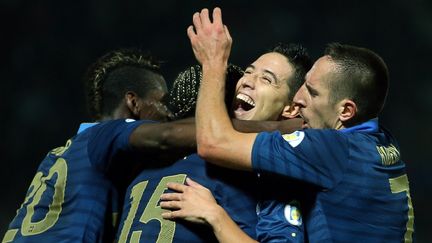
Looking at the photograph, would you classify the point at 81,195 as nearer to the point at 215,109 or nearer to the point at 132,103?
the point at 132,103

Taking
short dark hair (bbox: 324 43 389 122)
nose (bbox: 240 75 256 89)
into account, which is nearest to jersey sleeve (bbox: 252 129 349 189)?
short dark hair (bbox: 324 43 389 122)

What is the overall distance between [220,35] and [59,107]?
399 centimetres

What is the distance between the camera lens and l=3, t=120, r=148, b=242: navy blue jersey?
4180 millimetres

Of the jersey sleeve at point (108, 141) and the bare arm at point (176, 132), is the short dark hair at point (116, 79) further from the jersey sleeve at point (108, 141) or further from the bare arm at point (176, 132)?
the bare arm at point (176, 132)

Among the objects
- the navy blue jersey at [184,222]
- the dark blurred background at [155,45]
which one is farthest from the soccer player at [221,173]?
the dark blurred background at [155,45]

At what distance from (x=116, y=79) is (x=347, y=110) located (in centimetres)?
153

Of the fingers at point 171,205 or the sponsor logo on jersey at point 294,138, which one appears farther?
the fingers at point 171,205

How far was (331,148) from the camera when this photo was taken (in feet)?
11.8

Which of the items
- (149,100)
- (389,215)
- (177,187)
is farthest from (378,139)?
(149,100)

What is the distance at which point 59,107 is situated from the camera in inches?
301

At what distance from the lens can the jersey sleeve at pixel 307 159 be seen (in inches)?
141

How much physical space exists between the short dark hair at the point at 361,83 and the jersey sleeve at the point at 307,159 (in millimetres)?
265

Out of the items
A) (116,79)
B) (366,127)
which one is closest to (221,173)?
(366,127)

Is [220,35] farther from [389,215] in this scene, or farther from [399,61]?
[399,61]
